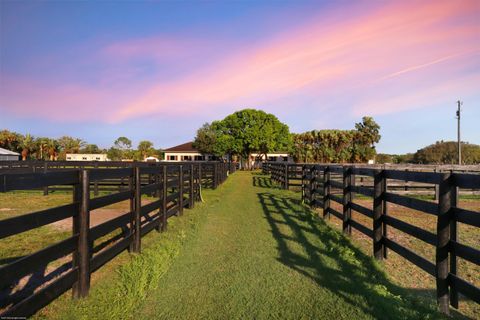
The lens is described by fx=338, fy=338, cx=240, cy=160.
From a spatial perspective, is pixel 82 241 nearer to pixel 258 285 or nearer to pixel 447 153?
pixel 258 285

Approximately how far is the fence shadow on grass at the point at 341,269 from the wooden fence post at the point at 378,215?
0.84 feet

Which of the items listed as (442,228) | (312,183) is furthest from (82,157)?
(442,228)

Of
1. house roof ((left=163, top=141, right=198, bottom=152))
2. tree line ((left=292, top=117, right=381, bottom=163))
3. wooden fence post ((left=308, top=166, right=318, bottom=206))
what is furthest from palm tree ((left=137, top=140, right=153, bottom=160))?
wooden fence post ((left=308, top=166, right=318, bottom=206))

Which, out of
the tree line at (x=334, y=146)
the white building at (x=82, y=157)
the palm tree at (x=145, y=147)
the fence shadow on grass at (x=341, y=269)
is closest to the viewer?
the fence shadow on grass at (x=341, y=269)

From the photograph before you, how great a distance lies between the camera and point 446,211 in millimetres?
3787

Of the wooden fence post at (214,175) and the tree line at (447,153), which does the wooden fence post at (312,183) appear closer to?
the wooden fence post at (214,175)

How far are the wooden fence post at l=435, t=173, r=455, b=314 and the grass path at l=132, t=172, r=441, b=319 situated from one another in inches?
9.9

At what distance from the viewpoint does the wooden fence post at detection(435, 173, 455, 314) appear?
376cm

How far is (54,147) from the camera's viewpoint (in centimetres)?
8388

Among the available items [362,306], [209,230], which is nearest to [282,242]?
[209,230]

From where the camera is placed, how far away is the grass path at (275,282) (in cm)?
345

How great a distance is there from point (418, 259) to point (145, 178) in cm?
1293

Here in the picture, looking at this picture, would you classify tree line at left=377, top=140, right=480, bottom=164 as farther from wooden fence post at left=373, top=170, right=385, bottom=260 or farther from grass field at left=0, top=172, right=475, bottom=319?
grass field at left=0, top=172, right=475, bottom=319

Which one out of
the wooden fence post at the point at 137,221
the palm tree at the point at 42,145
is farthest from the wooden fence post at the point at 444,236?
the palm tree at the point at 42,145
